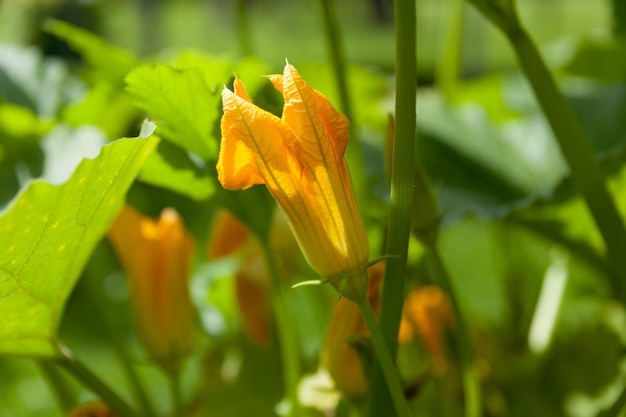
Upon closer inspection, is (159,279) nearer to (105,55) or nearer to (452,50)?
(105,55)

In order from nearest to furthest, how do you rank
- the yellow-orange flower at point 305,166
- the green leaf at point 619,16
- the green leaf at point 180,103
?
1. the yellow-orange flower at point 305,166
2. the green leaf at point 180,103
3. the green leaf at point 619,16

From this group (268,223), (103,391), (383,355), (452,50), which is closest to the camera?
(383,355)

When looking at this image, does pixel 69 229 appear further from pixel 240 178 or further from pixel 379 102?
pixel 379 102

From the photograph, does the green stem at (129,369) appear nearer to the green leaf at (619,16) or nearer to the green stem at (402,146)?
the green stem at (402,146)

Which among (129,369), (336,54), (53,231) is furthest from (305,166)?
(129,369)

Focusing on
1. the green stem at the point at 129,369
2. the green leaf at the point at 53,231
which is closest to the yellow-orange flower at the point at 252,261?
the green stem at the point at 129,369

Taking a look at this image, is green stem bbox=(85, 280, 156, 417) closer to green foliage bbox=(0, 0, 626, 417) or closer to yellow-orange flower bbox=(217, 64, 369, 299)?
green foliage bbox=(0, 0, 626, 417)
